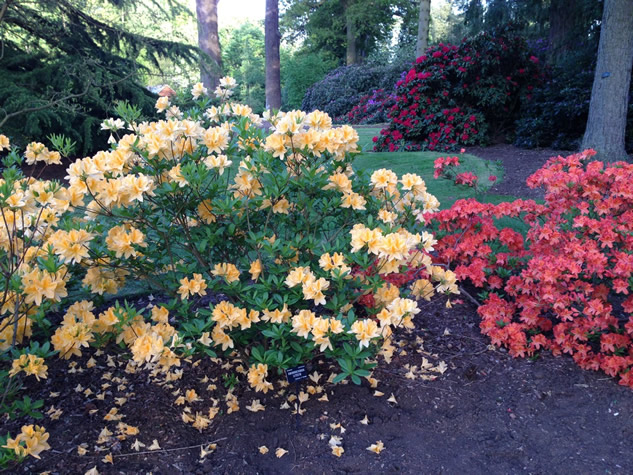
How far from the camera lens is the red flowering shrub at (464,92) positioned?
29.6ft

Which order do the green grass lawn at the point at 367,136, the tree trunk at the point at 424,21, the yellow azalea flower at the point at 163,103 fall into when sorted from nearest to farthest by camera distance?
the yellow azalea flower at the point at 163,103, the green grass lawn at the point at 367,136, the tree trunk at the point at 424,21

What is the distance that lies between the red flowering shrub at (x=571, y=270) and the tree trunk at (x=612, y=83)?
173 inches

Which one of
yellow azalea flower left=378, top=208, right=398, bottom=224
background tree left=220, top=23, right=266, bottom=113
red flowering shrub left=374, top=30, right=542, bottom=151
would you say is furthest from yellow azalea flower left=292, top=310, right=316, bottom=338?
background tree left=220, top=23, right=266, bottom=113

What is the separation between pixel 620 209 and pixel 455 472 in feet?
5.96

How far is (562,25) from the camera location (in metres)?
12.5

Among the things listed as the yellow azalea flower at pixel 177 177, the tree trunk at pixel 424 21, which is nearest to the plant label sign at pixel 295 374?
the yellow azalea flower at pixel 177 177

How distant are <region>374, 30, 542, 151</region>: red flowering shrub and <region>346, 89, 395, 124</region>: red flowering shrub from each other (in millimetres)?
5349

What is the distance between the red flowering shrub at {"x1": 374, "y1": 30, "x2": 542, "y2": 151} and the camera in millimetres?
9023

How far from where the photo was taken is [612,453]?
2.12 m

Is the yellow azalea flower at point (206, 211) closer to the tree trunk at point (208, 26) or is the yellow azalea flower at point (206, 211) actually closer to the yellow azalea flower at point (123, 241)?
the yellow azalea flower at point (123, 241)

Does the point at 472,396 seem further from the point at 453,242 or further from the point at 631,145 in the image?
the point at 631,145

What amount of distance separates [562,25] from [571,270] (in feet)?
40.8

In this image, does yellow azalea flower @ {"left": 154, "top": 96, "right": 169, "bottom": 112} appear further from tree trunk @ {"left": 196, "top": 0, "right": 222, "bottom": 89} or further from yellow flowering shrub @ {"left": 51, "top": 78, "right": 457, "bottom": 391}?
tree trunk @ {"left": 196, "top": 0, "right": 222, "bottom": 89}

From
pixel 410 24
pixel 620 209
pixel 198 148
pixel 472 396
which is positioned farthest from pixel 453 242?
pixel 410 24
